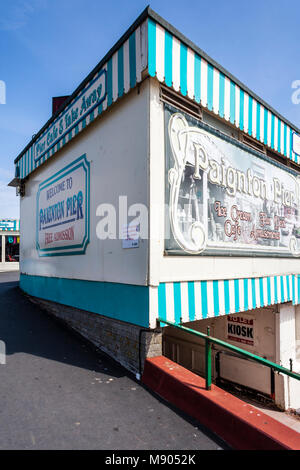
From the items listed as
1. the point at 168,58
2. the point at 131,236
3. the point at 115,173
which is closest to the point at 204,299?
the point at 131,236

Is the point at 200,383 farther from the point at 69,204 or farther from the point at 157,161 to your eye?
the point at 69,204

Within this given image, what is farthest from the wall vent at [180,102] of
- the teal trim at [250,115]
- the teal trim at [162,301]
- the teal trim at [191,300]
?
the teal trim at [191,300]

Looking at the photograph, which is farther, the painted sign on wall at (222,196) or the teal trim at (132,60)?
the painted sign on wall at (222,196)

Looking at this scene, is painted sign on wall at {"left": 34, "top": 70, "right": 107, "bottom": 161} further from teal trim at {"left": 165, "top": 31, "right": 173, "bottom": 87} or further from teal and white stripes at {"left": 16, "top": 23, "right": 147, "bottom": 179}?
teal trim at {"left": 165, "top": 31, "right": 173, "bottom": 87}

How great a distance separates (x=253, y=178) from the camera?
7070mm

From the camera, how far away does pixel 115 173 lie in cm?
518

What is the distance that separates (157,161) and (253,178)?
340 centimetres

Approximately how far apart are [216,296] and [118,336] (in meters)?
1.96

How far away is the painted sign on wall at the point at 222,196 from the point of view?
5.02 m

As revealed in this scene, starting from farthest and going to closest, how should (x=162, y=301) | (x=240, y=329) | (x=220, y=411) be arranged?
(x=240, y=329), (x=162, y=301), (x=220, y=411)

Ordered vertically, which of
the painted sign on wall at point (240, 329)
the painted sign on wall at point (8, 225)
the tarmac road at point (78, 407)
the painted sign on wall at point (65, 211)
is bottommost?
the painted sign on wall at point (240, 329)

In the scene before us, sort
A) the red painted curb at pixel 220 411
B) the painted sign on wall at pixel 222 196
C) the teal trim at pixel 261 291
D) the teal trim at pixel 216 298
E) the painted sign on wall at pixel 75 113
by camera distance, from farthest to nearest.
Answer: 1. the teal trim at pixel 261 291
2. the teal trim at pixel 216 298
3. the painted sign on wall at pixel 75 113
4. the painted sign on wall at pixel 222 196
5. the red painted curb at pixel 220 411

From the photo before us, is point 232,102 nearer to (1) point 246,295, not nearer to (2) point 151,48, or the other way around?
(2) point 151,48

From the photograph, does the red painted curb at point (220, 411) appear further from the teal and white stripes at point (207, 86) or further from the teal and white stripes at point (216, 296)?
the teal and white stripes at point (207, 86)
